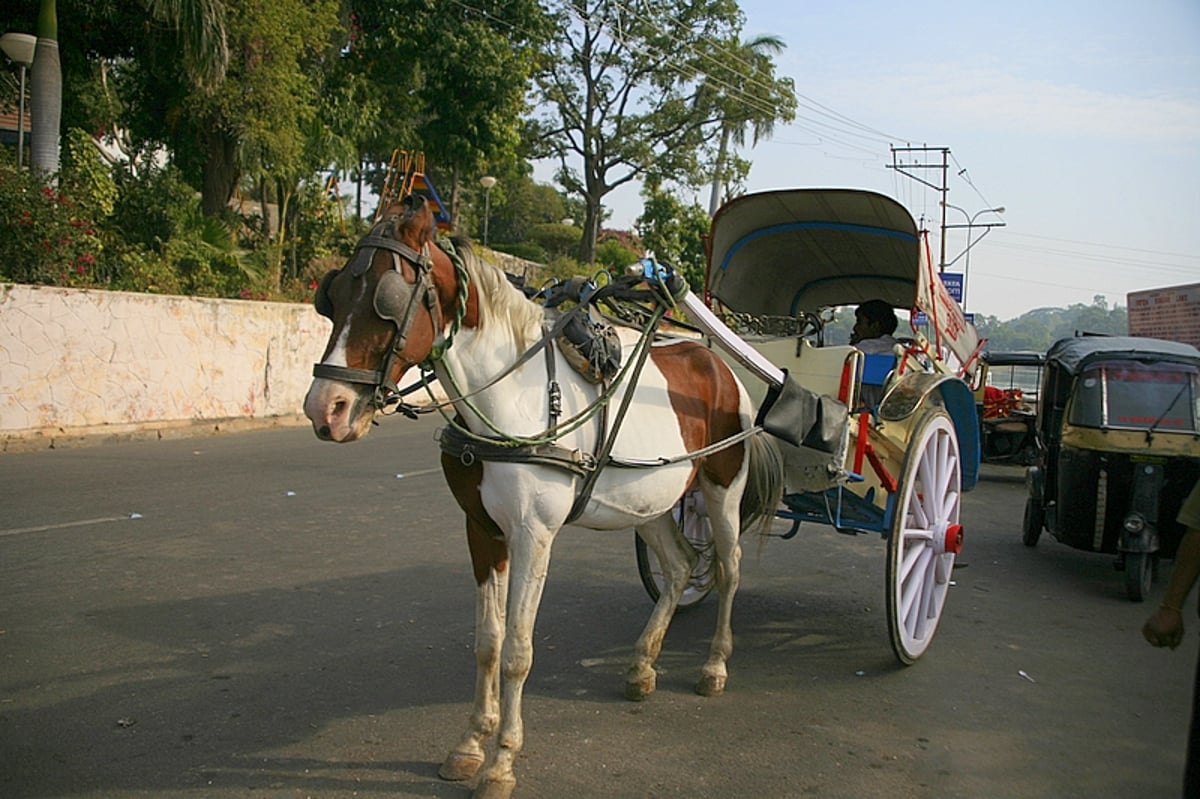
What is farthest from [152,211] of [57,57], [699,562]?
[699,562]

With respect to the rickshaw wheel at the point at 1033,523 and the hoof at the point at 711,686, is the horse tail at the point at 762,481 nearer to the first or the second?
the hoof at the point at 711,686

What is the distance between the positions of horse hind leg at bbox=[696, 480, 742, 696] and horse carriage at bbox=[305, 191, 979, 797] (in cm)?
1

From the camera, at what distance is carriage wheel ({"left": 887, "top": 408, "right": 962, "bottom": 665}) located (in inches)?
186

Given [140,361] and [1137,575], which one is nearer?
[1137,575]

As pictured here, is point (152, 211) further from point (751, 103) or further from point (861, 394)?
point (751, 103)

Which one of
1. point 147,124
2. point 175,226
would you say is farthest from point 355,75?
point 175,226

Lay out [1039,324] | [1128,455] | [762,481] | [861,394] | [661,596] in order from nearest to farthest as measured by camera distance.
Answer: [661,596], [762,481], [861,394], [1128,455], [1039,324]

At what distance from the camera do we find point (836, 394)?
5211 millimetres

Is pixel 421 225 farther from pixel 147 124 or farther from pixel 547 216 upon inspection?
pixel 547 216

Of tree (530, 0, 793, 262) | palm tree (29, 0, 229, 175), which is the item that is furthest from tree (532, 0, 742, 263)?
palm tree (29, 0, 229, 175)

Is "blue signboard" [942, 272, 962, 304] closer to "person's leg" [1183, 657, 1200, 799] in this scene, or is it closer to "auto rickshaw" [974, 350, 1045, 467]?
"auto rickshaw" [974, 350, 1045, 467]

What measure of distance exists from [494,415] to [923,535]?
274 cm

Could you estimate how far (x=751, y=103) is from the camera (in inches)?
1497

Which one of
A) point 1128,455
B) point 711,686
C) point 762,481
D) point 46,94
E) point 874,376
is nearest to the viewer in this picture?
point 711,686
